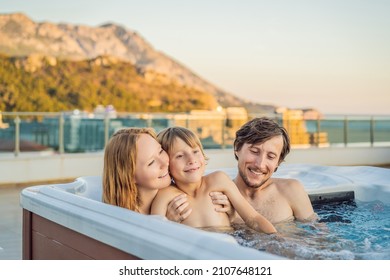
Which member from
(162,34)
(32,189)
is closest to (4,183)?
(32,189)

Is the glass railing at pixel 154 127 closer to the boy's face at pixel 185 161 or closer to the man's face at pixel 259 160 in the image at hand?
the man's face at pixel 259 160

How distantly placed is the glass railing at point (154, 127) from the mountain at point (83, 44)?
11492 millimetres

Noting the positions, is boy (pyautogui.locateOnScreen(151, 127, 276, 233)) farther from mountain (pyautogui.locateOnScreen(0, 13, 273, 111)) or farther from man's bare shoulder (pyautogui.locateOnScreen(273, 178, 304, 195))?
mountain (pyautogui.locateOnScreen(0, 13, 273, 111))

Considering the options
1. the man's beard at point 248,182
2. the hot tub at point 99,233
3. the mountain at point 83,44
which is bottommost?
the hot tub at point 99,233

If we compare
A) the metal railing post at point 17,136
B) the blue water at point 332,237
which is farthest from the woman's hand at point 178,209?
the metal railing post at point 17,136

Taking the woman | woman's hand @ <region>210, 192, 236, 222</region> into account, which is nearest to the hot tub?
the woman

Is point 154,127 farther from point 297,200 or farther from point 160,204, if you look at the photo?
point 160,204

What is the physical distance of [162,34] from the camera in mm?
18156

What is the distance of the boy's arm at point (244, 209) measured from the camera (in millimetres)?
2352

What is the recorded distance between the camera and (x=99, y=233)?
79.0 inches

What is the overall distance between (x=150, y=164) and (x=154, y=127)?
567cm

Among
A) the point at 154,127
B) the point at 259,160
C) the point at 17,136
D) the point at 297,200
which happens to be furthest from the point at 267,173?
the point at 154,127

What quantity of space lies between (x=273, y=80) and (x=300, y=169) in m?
10.9

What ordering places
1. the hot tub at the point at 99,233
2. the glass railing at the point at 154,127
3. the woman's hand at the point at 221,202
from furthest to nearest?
the glass railing at the point at 154,127 → the woman's hand at the point at 221,202 → the hot tub at the point at 99,233
